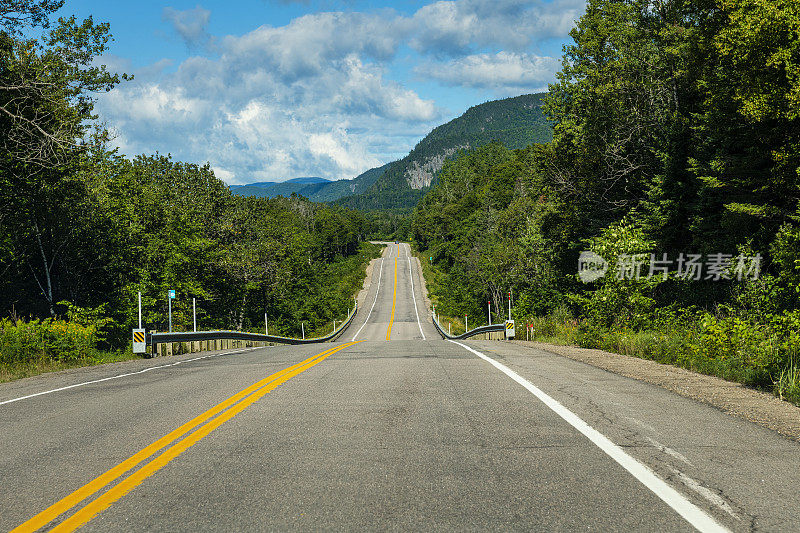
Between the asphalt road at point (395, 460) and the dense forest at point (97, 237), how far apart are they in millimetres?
10064

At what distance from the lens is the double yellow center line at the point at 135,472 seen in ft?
10.6

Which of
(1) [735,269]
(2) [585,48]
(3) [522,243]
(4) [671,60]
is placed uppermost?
(2) [585,48]

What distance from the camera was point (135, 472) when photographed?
404cm

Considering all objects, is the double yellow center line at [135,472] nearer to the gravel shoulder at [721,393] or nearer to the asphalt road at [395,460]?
the asphalt road at [395,460]

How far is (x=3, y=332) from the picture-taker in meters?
13.4

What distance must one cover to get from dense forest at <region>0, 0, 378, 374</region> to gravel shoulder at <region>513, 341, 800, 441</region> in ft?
44.5

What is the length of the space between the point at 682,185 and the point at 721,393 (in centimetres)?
2062

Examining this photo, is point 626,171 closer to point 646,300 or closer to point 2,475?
point 646,300

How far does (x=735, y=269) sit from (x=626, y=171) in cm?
920

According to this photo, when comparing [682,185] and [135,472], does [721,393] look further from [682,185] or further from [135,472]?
[682,185]

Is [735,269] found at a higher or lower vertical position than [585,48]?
lower

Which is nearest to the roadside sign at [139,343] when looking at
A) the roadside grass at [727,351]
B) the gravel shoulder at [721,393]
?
the gravel shoulder at [721,393]

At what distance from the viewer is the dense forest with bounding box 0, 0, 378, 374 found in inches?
637

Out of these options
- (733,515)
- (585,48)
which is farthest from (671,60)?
(733,515)
